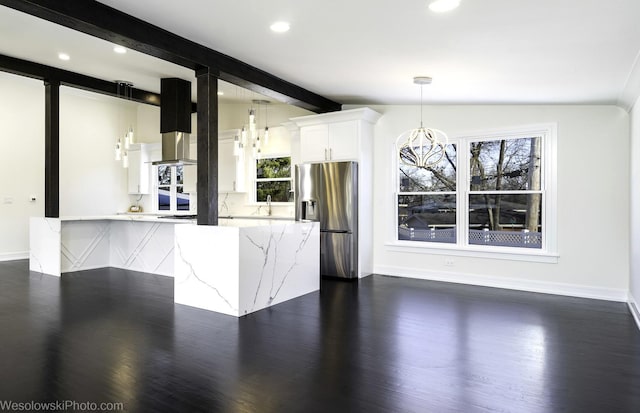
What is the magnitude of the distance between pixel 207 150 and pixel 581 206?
4316 millimetres

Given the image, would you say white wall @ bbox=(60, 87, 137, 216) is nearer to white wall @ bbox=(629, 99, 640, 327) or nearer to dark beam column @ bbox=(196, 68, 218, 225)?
dark beam column @ bbox=(196, 68, 218, 225)

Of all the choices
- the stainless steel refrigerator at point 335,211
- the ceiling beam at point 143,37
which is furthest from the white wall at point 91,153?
the stainless steel refrigerator at point 335,211

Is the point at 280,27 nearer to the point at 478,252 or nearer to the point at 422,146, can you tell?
the point at 422,146

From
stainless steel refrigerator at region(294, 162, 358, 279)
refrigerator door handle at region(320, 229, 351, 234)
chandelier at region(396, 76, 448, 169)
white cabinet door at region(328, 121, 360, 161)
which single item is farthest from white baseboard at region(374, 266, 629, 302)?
white cabinet door at region(328, 121, 360, 161)

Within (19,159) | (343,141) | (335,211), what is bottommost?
(335,211)

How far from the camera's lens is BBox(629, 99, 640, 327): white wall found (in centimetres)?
386

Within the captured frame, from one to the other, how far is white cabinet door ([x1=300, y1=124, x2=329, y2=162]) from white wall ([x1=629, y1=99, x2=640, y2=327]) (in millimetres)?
3644

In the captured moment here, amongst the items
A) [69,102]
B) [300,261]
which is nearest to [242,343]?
[300,261]

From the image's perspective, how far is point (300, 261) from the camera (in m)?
4.83

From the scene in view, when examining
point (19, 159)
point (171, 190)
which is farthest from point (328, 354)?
point (19, 159)

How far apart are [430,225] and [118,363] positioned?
444cm

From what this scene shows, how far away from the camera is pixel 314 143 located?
6258 millimetres

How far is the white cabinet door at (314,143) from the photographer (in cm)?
616

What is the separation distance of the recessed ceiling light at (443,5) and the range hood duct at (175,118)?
4.74m
